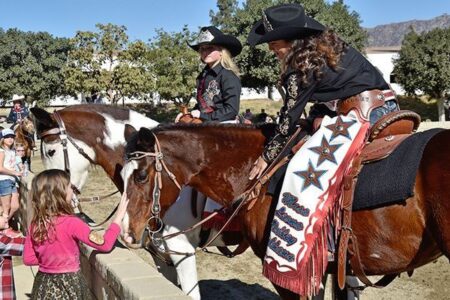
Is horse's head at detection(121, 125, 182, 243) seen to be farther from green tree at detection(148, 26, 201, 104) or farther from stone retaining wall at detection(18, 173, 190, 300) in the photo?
green tree at detection(148, 26, 201, 104)

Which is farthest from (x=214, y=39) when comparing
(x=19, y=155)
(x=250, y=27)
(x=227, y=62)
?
(x=250, y=27)

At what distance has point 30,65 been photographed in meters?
47.4

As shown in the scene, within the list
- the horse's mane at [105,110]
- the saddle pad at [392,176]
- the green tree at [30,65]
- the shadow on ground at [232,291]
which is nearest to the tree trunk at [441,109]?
the green tree at [30,65]

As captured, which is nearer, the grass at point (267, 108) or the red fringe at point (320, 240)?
the red fringe at point (320, 240)

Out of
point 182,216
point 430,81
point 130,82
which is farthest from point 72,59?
point 182,216

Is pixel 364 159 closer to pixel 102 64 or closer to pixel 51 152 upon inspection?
pixel 51 152

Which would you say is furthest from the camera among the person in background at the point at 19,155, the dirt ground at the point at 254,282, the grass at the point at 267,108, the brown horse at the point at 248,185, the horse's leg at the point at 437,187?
the grass at the point at 267,108

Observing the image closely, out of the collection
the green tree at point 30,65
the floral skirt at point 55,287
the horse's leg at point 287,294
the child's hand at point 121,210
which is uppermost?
the green tree at point 30,65

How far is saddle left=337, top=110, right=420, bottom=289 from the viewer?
3.26 meters

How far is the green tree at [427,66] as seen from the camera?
4106 cm

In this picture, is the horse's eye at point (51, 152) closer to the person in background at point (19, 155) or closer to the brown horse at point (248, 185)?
the brown horse at point (248, 185)

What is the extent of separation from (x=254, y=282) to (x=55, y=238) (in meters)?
4.00

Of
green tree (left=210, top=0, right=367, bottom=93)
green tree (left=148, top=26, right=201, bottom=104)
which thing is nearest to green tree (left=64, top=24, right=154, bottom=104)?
green tree (left=148, top=26, right=201, bottom=104)

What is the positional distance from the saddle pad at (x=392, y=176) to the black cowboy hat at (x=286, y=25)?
3.30 ft
